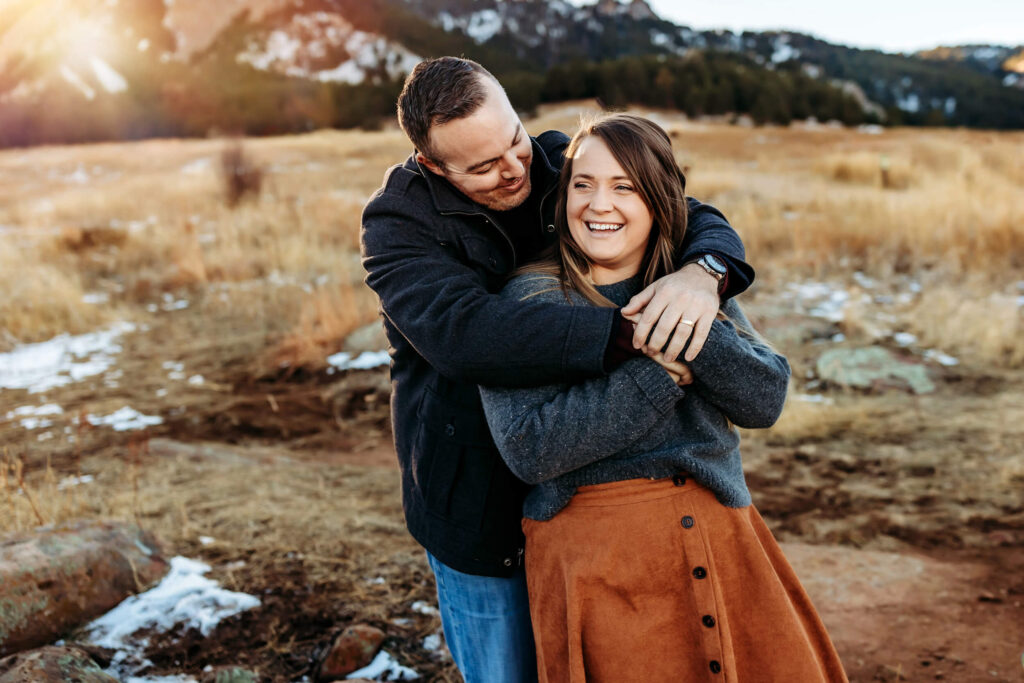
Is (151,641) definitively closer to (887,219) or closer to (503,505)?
(503,505)

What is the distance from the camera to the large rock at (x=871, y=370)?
5727mm

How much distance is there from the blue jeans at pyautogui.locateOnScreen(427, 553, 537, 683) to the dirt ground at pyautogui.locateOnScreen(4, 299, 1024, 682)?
3.20ft

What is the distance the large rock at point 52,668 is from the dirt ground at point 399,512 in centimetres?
45

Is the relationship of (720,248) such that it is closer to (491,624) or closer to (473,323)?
(473,323)

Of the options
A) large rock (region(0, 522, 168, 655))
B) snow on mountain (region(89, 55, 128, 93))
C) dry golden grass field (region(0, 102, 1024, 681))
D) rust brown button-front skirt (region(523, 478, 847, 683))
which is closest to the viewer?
rust brown button-front skirt (region(523, 478, 847, 683))

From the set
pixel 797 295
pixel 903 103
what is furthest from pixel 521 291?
pixel 903 103

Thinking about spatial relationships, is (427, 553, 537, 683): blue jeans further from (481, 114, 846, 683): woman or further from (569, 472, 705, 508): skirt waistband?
(569, 472, 705, 508): skirt waistband

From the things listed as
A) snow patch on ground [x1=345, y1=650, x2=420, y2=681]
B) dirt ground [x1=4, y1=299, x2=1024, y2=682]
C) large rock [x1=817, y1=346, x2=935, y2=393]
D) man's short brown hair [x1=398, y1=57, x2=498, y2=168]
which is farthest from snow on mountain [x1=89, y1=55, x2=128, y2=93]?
man's short brown hair [x1=398, y1=57, x2=498, y2=168]

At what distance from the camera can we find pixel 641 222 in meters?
1.70

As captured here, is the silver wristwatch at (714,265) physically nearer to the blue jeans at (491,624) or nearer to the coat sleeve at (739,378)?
the coat sleeve at (739,378)

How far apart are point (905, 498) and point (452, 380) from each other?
3.48 m

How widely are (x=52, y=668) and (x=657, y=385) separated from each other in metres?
1.98

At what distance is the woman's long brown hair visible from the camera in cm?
166

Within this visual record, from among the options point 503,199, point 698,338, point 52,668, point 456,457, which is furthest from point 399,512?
point 698,338
